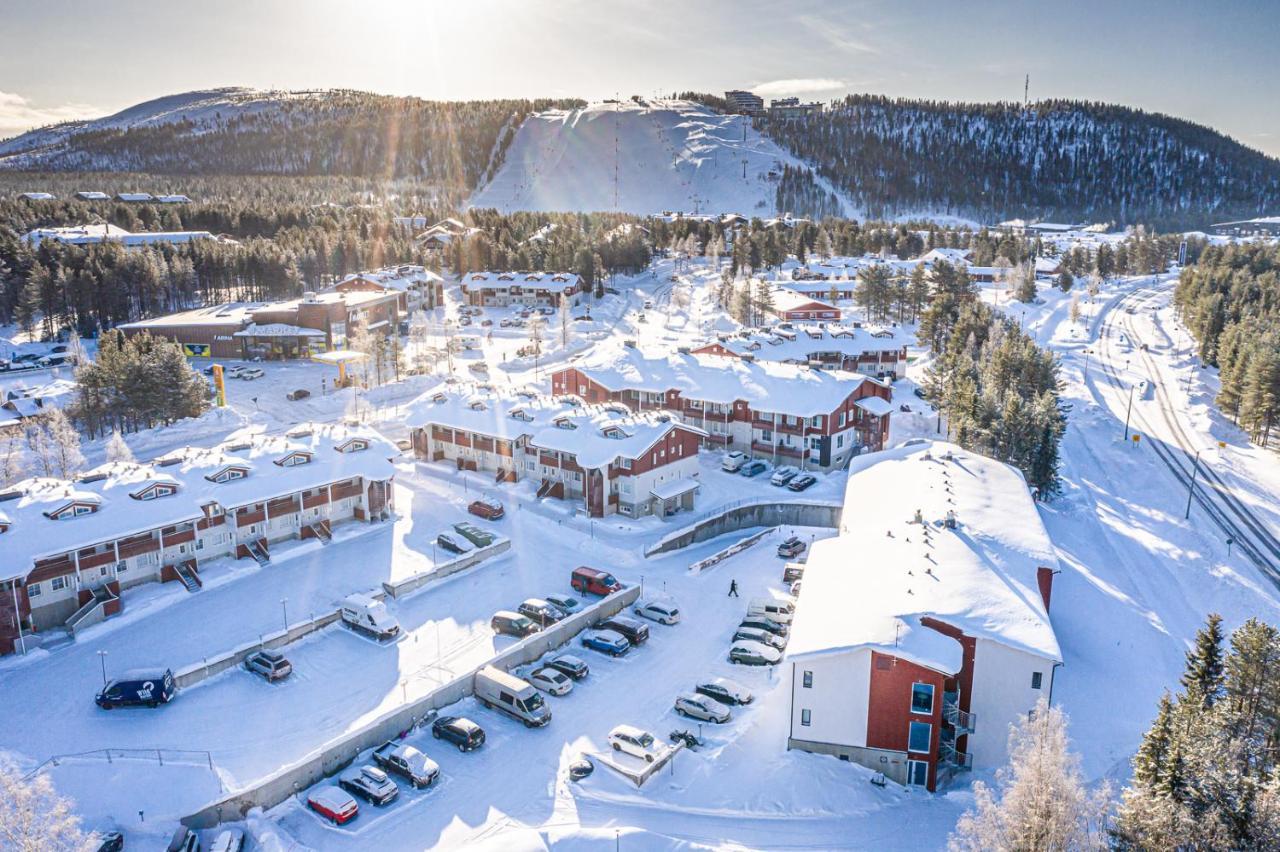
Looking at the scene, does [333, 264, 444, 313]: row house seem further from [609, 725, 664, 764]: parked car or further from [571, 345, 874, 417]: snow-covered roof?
[609, 725, 664, 764]: parked car

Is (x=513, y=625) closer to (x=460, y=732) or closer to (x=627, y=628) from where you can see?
(x=627, y=628)

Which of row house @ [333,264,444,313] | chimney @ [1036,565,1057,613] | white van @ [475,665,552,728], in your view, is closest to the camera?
white van @ [475,665,552,728]

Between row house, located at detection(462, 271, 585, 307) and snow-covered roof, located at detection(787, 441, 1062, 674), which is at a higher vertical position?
row house, located at detection(462, 271, 585, 307)

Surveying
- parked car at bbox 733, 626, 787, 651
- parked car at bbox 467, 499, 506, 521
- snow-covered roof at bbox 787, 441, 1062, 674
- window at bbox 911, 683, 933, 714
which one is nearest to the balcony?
window at bbox 911, 683, 933, 714

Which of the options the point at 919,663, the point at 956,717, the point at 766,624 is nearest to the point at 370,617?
the point at 766,624

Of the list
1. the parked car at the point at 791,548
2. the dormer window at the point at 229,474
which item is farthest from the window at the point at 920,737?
the dormer window at the point at 229,474
